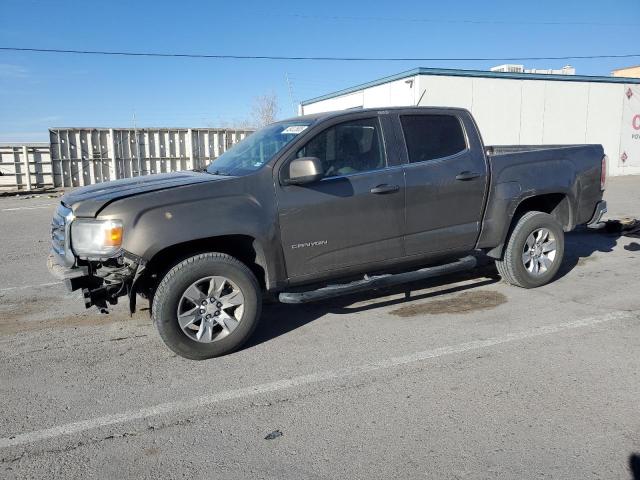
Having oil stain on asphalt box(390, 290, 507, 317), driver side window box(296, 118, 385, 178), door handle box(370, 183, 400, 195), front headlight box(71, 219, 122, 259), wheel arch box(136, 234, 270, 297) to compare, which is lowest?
oil stain on asphalt box(390, 290, 507, 317)

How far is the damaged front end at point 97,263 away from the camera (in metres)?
3.82

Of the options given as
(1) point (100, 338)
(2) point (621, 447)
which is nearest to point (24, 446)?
(1) point (100, 338)

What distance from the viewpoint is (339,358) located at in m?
4.11

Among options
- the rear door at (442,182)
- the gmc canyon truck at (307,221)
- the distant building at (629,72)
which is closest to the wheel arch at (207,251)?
the gmc canyon truck at (307,221)

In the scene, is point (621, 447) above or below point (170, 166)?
below

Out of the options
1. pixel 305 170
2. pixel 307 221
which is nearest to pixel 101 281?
pixel 307 221

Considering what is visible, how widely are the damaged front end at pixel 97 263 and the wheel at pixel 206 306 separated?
0.92ft

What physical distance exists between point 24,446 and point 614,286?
584 centimetres

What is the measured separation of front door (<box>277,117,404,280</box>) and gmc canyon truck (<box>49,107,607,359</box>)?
0.03 feet

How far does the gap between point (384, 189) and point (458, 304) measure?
5.11ft

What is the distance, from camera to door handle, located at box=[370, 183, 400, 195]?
4.66m

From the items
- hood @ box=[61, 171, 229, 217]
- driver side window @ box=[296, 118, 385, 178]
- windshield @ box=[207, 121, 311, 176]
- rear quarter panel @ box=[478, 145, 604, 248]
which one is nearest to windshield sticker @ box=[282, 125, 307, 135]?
windshield @ box=[207, 121, 311, 176]

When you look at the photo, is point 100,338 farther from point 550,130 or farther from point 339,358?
point 550,130

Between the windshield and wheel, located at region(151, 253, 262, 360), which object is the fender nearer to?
the windshield
